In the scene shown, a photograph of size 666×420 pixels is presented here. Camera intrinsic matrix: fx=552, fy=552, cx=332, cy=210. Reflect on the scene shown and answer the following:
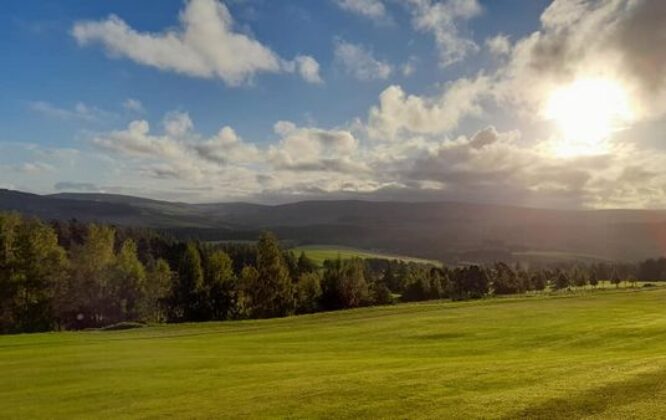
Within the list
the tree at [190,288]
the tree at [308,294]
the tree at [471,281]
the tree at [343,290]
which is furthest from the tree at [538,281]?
the tree at [190,288]

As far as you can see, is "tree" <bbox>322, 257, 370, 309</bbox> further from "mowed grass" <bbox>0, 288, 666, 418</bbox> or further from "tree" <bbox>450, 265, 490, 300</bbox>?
"mowed grass" <bbox>0, 288, 666, 418</bbox>

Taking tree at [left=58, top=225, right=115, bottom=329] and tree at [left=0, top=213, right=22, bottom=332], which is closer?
tree at [left=0, top=213, right=22, bottom=332]

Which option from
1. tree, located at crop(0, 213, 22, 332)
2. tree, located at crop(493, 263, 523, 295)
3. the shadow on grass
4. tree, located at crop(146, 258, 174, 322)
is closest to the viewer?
the shadow on grass

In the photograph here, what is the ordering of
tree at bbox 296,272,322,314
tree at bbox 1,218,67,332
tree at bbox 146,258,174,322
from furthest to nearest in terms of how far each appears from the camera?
tree at bbox 296,272,322,314 < tree at bbox 146,258,174,322 < tree at bbox 1,218,67,332

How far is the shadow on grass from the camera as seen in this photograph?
18781 millimetres

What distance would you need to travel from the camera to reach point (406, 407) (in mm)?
20609

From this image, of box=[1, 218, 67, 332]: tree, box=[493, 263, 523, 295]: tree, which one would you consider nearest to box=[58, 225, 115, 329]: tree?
box=[1, 218, 67, 332]: tree

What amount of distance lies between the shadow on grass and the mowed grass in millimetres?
65

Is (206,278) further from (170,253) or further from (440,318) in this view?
(440,318)

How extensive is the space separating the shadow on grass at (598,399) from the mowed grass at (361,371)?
6 cm

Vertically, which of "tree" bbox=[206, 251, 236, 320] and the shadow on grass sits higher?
the shadow on grass

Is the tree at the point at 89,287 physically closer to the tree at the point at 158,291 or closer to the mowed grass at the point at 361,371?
the tree at the point at 158,291

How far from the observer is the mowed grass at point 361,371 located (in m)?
20.8

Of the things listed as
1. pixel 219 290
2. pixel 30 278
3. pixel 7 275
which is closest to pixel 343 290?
pixel 219 290
